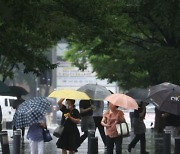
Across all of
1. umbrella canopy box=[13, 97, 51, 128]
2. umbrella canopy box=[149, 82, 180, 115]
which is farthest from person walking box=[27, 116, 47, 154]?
umbrella canopy box=[149, 82, 180, 115]

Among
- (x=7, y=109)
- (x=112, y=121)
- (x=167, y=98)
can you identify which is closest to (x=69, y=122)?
(x=112, y=121)

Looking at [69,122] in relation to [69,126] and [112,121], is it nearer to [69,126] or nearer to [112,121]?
[69,126]

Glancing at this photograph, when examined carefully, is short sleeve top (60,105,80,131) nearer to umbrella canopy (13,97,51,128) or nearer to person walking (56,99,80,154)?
person walking (56,99,80,154)

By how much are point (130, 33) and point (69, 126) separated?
16274 millimetres

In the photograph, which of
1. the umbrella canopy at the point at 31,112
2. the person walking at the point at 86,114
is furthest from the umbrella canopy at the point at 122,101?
the person walking at the point at 86,114

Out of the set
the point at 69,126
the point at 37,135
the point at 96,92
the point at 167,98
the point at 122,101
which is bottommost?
the point at 37,135

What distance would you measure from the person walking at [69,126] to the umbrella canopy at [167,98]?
2.50m

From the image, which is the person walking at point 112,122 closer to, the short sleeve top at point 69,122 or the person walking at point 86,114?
the short sleeve top at point 69,122

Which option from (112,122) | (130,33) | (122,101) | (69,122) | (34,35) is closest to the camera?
(122,101)

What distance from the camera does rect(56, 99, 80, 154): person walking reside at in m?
14.0

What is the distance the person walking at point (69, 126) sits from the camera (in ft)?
46.0

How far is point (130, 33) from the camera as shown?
2992 centimetres

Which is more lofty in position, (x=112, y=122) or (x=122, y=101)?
(x=122, y=101)

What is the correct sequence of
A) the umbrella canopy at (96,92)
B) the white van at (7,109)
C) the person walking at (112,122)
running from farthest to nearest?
the white van at (7,109), the umbrella canopy at (96,92), the person walking at (112,122)
